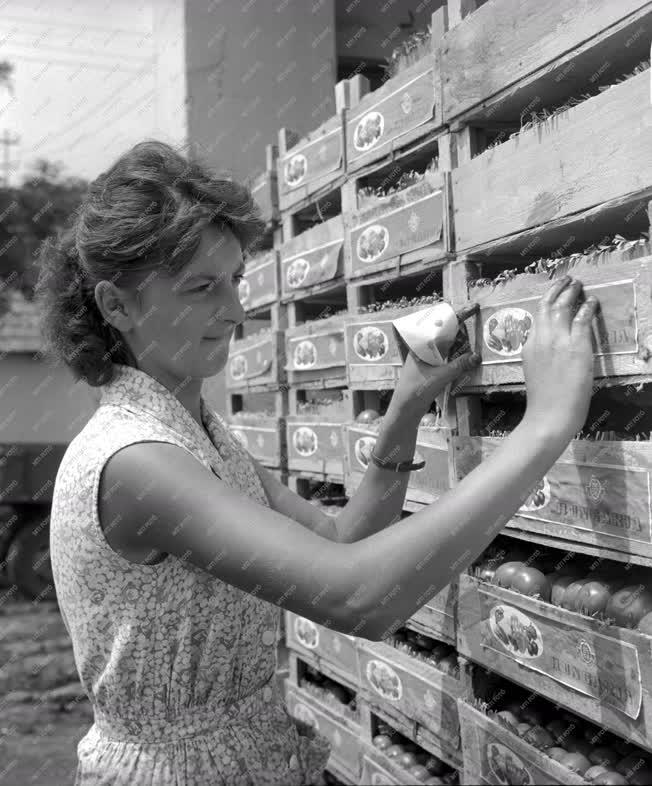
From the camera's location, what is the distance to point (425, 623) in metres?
2.71

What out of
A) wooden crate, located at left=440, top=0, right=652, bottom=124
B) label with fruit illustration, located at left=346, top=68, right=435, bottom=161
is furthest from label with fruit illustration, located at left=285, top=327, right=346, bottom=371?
wooden crate, located at left=440, top=0, right=652, bottom=124

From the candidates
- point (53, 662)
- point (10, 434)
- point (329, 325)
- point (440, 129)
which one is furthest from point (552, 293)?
point (10, 434)

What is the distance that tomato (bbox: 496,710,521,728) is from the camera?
2.35 m

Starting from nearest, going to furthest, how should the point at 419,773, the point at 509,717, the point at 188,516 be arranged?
the point at 188,516 < the point at 509,717 < the point at 419,773

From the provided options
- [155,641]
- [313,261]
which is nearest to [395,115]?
[313,261]

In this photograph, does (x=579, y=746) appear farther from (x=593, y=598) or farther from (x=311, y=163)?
(x=311, y=163)

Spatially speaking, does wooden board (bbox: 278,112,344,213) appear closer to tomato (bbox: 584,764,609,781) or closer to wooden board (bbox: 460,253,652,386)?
wooden board (bbox: 460,253,652,386)

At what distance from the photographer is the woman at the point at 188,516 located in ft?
4.30

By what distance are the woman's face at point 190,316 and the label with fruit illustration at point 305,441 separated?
6.31 ft

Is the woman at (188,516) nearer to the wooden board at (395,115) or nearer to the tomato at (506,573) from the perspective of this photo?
the tomato at (506,573)

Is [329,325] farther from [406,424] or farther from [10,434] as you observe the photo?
[10,434]

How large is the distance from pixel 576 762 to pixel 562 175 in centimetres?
153

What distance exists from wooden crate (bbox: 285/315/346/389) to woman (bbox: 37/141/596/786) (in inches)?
58.4

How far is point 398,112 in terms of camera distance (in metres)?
2.70
